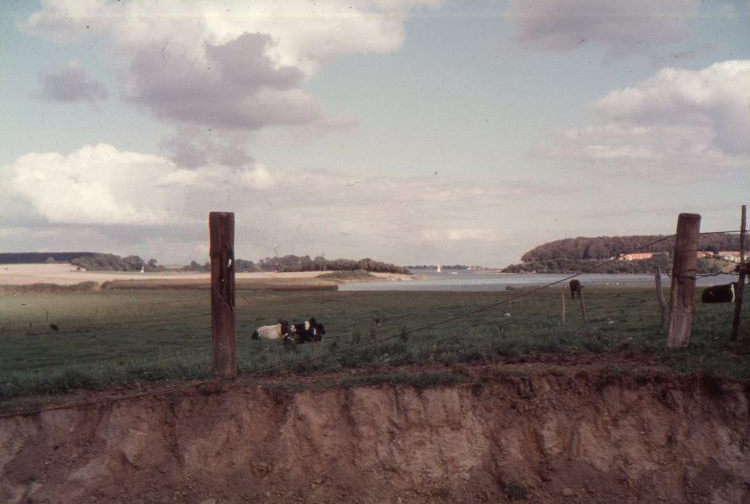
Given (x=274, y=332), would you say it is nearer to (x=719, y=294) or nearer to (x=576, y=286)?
(x=576, y=286)

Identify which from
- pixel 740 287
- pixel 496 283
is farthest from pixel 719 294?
pixel 496 283

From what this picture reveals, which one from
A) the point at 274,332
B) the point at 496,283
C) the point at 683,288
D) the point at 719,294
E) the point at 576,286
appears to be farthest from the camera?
the point at 496,283

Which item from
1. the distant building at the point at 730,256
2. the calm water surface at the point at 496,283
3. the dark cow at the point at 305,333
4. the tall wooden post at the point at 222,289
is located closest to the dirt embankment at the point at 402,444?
the tall wooden post at the point at 222,289

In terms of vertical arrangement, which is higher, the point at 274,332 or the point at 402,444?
the point at 274,332

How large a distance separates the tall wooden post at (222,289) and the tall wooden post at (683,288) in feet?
21.9

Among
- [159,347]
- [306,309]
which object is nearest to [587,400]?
[159,347]

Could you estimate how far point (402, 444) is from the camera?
29.3ft

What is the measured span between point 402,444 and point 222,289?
3.23 metres

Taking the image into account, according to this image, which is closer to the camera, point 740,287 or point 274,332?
point 740,287

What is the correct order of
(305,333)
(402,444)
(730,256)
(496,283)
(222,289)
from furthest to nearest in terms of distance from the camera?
1. (496,283)
2. (305,333)
3. (730,256)
4. (222,289)
5. (402,444)

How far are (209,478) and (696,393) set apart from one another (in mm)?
6359

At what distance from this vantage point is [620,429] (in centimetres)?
898

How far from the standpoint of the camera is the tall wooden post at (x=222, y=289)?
31.7ft

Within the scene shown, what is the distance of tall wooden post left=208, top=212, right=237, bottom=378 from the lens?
967cm
